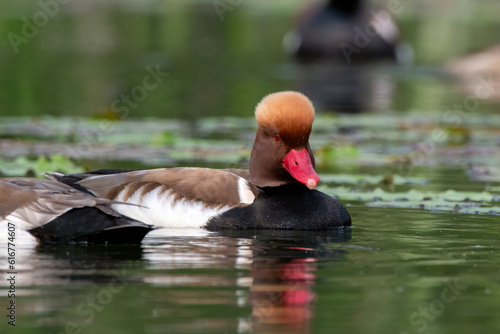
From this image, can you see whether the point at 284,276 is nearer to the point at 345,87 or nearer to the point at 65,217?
the point at 65,217

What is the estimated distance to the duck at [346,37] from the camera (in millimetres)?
25469

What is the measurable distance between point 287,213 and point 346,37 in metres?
17.4

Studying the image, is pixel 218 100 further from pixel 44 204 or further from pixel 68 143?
pixel 44 204

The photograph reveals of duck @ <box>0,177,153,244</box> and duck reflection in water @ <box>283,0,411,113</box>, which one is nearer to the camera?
duck @ <box>0,177,153,244</box>

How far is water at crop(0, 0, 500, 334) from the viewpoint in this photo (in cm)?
613

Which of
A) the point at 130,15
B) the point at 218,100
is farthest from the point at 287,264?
the point at 130,15

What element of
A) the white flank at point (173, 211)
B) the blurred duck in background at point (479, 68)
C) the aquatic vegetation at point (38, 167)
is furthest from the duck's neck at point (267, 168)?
the blurred duck in background at point (479, 68)

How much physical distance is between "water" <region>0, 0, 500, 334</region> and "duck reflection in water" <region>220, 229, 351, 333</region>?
2 centimetres

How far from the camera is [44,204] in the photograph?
7789 millimetres

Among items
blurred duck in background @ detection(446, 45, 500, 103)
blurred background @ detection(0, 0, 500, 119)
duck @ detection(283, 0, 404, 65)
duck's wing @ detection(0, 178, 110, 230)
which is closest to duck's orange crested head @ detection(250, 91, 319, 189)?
duck's wing @ detection(0, 178, 110, 230)

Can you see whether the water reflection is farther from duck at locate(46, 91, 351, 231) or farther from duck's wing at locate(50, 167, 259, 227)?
duck's wing at locate(50, 167, 259, 227)

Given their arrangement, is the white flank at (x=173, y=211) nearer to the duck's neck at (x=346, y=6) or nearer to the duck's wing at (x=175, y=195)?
the duck's wing at (x=175, y=195)

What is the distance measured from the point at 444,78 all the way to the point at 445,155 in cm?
1022

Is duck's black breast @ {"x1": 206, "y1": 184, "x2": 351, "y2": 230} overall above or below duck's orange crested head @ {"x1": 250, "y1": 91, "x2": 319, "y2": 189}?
below
